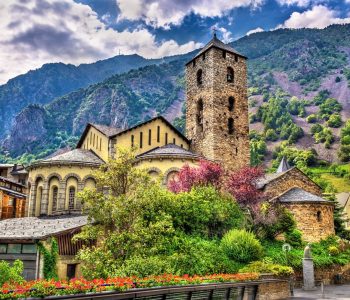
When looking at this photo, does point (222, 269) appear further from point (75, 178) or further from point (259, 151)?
point (259, 151)

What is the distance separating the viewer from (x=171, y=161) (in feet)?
106

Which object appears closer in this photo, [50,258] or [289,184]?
[50,258]

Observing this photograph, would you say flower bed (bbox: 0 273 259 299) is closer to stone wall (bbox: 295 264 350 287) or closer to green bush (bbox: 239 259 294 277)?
green bush (bbox: 239 259 294 277)

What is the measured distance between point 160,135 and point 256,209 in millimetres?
12695

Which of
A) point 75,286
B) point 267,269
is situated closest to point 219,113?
point 267,269

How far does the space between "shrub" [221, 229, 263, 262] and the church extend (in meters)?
7.21

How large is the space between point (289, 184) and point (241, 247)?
1461cm

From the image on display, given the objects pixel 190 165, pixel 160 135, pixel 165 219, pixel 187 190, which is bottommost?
pixel 165 219

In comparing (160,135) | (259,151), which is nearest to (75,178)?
(160,135)

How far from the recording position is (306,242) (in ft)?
105

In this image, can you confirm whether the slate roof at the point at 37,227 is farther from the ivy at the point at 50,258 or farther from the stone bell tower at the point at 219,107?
the stone bell tower at the point at 219,107

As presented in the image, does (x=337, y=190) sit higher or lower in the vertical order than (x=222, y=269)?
higher

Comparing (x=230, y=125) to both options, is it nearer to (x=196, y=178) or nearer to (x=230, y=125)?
(x=230, y=125)

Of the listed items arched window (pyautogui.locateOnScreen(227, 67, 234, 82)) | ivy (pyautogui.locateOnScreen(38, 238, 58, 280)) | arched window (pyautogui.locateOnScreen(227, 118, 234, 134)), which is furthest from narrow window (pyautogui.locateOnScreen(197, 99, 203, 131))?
ivy (pyautogui.locateOnScreen(38, 238, 58, 280))
